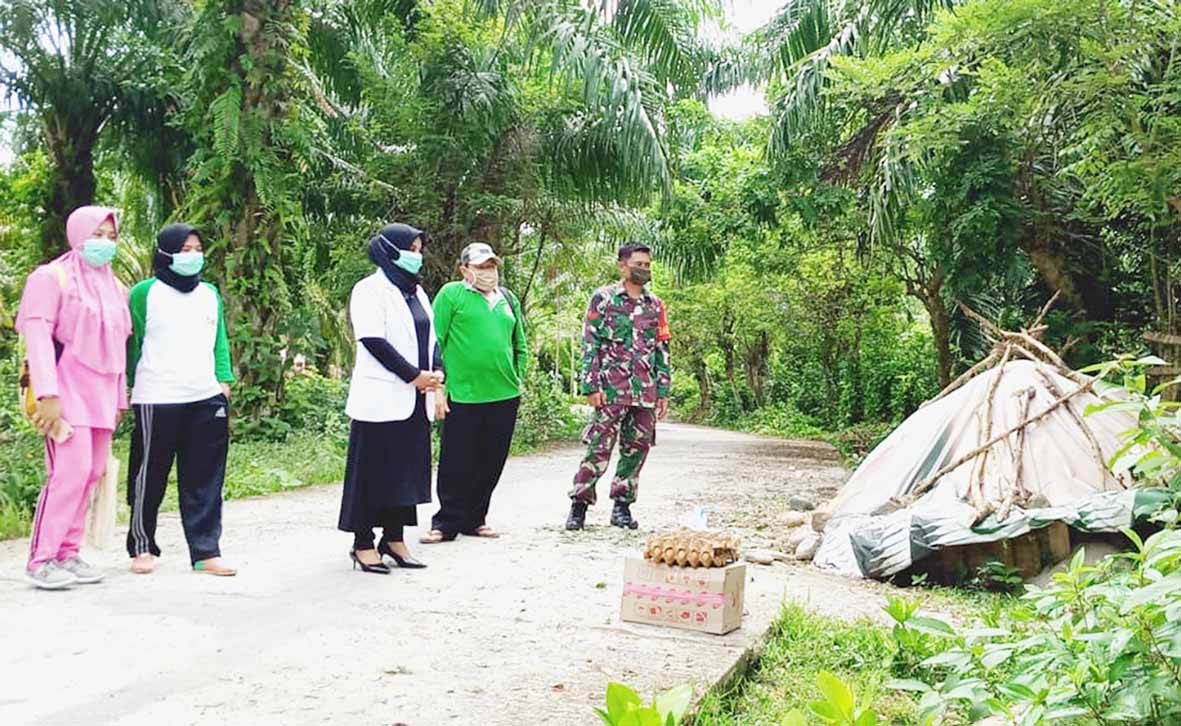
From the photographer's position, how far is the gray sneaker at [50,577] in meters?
4.41

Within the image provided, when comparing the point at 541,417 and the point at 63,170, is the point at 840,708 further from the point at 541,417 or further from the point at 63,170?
the point at 63,170

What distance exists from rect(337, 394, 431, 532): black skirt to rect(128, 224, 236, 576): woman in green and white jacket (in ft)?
2.03

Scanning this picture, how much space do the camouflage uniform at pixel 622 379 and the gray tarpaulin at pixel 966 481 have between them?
4.48 ft

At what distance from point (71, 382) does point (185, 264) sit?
77 centimetres

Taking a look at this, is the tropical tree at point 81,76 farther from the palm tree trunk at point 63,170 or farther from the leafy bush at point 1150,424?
the leafy bush at point 1150,424

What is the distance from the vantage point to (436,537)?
19.3 feet

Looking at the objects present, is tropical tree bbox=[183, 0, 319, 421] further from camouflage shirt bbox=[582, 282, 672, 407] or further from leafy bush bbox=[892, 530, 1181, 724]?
leafy bush bbox=[892, 530, 1181, 724]

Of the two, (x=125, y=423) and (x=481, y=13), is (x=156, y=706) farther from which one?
(x=125, y=423)

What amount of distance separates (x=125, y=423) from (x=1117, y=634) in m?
11.0

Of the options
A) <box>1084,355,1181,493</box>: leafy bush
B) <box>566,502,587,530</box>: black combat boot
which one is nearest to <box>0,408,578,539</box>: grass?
<box>566,502,587,530</box>: black combat boot

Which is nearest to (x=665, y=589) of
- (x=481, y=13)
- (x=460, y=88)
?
(x=481, y=13)

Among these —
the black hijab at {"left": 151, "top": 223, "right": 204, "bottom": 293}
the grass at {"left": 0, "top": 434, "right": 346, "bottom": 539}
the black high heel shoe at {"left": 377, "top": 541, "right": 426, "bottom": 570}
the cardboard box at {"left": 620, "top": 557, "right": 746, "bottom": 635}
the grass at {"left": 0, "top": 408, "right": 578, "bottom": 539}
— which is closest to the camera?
the cardboard box at {"left": 620, "top": 557, "right": 746, "bottom": 635}

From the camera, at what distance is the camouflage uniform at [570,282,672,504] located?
6379mm

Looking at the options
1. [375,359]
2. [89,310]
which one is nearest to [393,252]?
[375,359]
